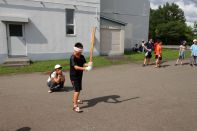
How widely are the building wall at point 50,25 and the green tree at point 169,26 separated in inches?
1958

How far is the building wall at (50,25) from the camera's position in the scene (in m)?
14.7

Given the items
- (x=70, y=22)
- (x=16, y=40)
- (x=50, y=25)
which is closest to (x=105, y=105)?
(x=16, y=40)

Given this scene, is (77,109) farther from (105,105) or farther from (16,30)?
(16,30)

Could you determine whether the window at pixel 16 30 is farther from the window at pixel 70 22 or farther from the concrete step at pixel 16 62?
the window at pixel 70 22

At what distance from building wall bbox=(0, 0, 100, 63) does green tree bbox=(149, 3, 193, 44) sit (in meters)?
49.7

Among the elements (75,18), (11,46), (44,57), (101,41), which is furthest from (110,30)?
(11,46)

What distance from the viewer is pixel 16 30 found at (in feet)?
49.3

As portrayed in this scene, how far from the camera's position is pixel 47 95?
308 inches

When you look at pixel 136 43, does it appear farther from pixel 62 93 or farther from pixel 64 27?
pixel 62 93

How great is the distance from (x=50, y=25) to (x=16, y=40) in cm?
251

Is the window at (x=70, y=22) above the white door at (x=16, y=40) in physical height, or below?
above

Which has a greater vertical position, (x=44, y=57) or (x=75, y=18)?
(x=75, y=18)

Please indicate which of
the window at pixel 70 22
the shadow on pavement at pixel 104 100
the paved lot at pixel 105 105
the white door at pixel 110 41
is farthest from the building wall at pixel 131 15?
the shadow on pavement at pixel 104 100

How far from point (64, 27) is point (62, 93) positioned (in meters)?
9.31
